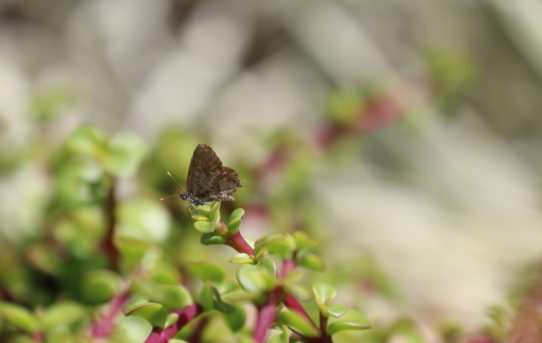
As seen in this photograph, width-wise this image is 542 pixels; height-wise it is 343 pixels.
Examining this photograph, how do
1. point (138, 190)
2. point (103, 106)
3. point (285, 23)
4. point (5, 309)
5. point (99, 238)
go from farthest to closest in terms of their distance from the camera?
point (285, 23), point (103, 106), point (138, 190), point (99, 238), point (5, 309)

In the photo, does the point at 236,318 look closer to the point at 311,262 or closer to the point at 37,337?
the point at 311,262

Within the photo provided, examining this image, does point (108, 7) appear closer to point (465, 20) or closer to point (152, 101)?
point (152, 101)

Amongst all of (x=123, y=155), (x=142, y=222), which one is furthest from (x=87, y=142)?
(x=142, y=222)

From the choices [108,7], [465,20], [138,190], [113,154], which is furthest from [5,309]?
[465,20]

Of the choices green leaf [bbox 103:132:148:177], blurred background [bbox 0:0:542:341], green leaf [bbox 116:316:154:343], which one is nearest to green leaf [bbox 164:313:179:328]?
green leaf [bbox 116:316:154:343]

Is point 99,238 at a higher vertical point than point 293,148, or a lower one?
lower

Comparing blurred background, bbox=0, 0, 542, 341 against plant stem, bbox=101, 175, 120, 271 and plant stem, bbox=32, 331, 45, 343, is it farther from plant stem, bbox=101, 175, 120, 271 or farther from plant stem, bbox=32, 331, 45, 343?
plant stem, bbox=32, 331, 45, 343

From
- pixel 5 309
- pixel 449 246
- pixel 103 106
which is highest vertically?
pixel 103 106
